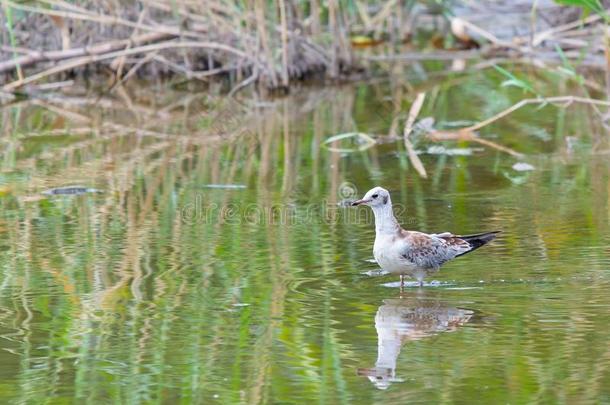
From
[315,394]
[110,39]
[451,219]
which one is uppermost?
[110,39]

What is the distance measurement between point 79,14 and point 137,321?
673cm

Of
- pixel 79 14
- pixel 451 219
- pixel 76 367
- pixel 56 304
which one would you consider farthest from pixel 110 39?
pixel 76 367

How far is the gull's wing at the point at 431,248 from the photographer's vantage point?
6.34 m

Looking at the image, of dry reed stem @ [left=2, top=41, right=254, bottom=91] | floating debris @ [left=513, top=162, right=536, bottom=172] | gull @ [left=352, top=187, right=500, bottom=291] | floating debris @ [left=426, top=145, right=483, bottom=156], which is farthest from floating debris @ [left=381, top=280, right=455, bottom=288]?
dry reed stem @ [left=2, top=41, right=254, bottom=91]

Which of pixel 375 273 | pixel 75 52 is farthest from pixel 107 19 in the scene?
pixel 375 273

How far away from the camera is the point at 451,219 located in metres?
7.85

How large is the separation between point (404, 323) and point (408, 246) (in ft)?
2.03

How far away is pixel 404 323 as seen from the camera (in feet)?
19.0

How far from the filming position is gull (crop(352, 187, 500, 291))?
6.32 meters

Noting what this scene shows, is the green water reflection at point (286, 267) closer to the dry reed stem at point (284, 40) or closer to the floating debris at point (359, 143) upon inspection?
the floating debris at point (359, 143)

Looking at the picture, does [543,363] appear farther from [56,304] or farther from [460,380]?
[56,304]

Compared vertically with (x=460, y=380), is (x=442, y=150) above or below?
above

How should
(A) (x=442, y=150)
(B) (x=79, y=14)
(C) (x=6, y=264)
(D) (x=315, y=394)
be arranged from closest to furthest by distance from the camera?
1. (D) (x=315, y=394)
2. (C) (x=6, y=264)
3. (A) (x=442, y=150)
4. (B) (x=79, y=14)

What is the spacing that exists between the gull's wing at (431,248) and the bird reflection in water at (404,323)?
8.3 inches
